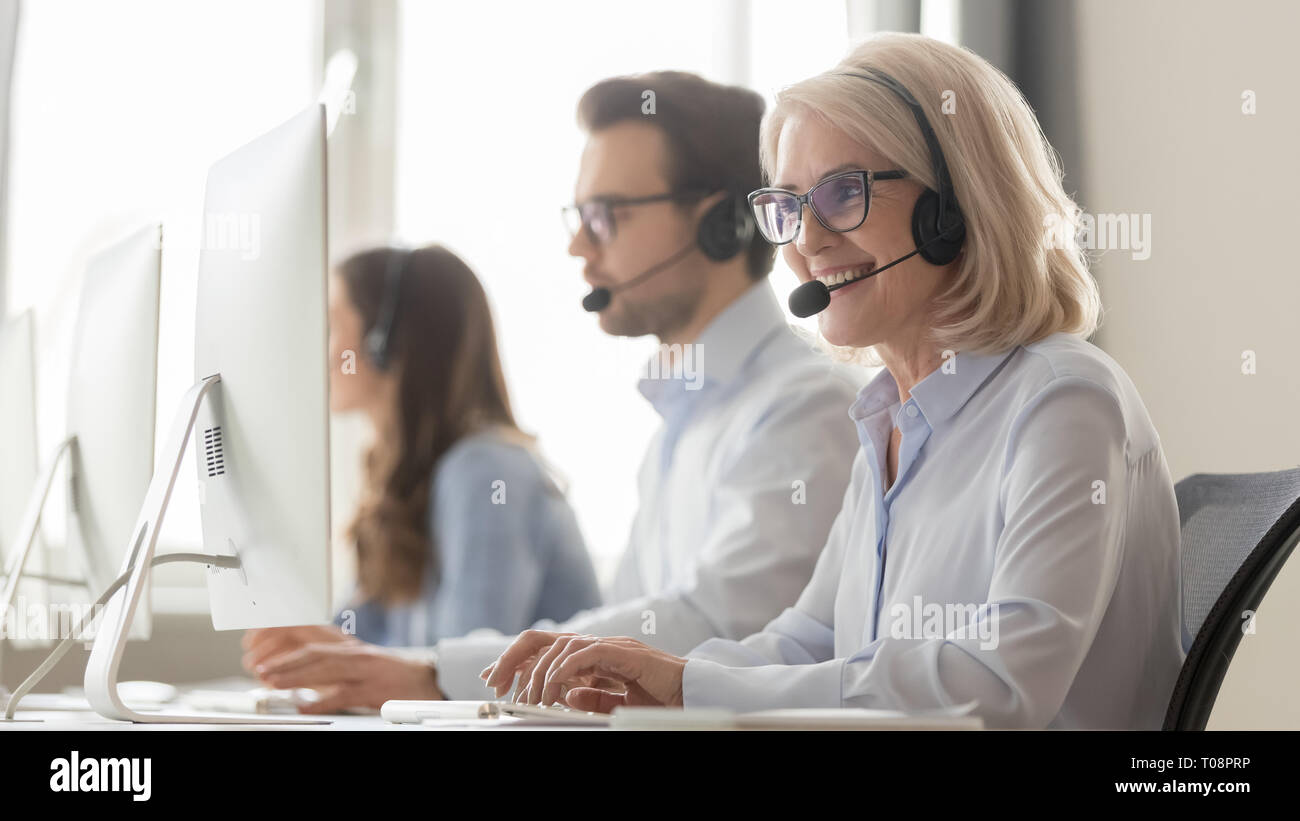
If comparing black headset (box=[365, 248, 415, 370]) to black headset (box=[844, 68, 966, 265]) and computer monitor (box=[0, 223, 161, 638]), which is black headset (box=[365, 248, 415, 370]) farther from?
black headset (box=[844, 68, 966, 265])

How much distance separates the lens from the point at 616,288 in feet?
6.08

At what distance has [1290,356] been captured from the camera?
1495 mm

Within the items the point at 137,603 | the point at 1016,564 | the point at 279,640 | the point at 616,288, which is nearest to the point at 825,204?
the point at 1016,564

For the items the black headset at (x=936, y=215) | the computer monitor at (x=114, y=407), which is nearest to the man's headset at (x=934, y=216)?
the black headset at (x=936, y=215)

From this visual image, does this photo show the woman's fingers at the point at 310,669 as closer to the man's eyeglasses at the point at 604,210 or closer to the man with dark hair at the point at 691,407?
the man with dark hair at the point at 691,407

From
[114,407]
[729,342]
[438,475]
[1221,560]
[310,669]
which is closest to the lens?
[1221,560]

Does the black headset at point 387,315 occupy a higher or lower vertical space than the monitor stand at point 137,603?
higher

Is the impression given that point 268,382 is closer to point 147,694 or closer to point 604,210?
point 147,694

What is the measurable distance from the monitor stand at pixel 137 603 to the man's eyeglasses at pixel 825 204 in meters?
0.63

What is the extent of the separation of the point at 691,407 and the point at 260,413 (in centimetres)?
90

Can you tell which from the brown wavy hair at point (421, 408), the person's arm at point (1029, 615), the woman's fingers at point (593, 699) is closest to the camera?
the person's arm at point (1029, 615)

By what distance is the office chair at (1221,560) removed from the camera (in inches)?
36.6

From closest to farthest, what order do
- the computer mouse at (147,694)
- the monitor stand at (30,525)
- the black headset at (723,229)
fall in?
the monitor stand at (30,525), the computer mouse at (147,694), the black headset at (723,229)
